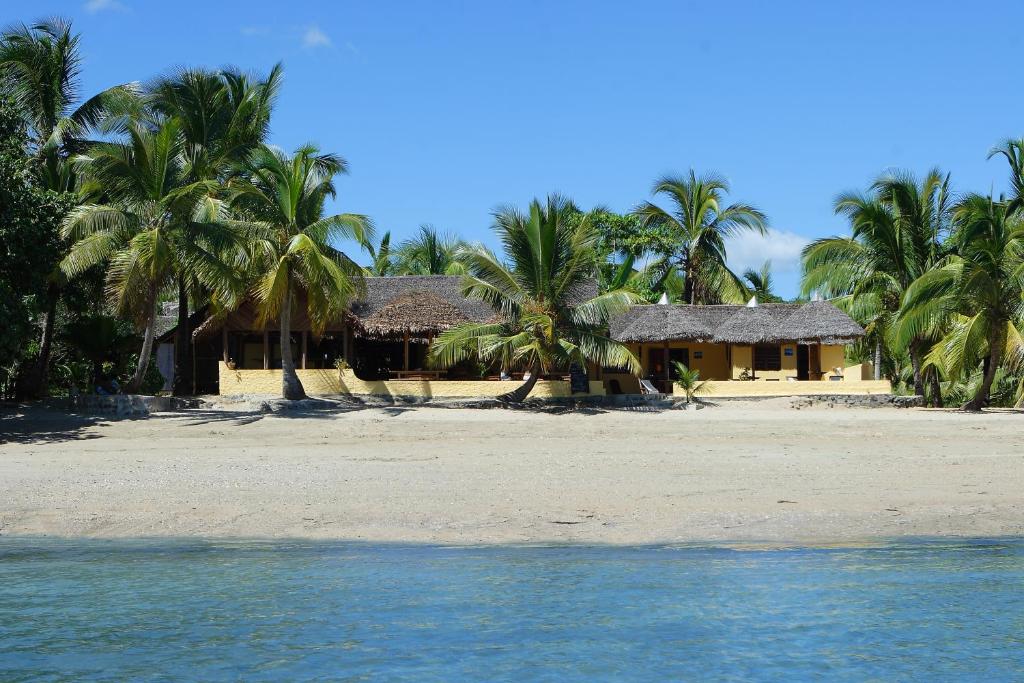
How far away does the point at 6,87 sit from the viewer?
26.1 m

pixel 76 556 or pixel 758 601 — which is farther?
pixel 76 556

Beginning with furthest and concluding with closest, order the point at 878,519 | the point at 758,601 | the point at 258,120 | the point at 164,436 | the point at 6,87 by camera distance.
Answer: the point at 258,120 → the point at 6,87 → the point at 164,436 → the point at 878,519 → the point at 758,601

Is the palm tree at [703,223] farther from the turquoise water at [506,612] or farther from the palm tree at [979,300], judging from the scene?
the turquoise water at [506,612]

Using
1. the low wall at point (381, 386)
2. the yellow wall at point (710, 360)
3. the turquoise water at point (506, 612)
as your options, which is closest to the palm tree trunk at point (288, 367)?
the low wall at point (381, 386)

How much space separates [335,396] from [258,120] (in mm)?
9611

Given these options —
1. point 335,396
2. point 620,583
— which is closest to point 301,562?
point 620,583

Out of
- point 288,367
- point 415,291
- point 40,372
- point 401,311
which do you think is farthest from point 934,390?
point 40,372

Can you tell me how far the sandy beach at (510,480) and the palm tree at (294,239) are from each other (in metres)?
4.31

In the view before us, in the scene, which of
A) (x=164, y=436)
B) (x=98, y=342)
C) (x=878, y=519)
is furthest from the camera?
(x=98, y=342)

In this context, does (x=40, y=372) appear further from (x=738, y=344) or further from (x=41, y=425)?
(x=738, y=344)

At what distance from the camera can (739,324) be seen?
30891 mm

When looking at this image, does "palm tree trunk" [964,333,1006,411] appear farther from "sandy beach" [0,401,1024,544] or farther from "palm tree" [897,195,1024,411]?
"sandy beach" [0,401,1024,544]

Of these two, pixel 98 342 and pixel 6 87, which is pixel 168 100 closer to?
pixel 6 87

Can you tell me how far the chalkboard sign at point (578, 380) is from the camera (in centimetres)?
2716
